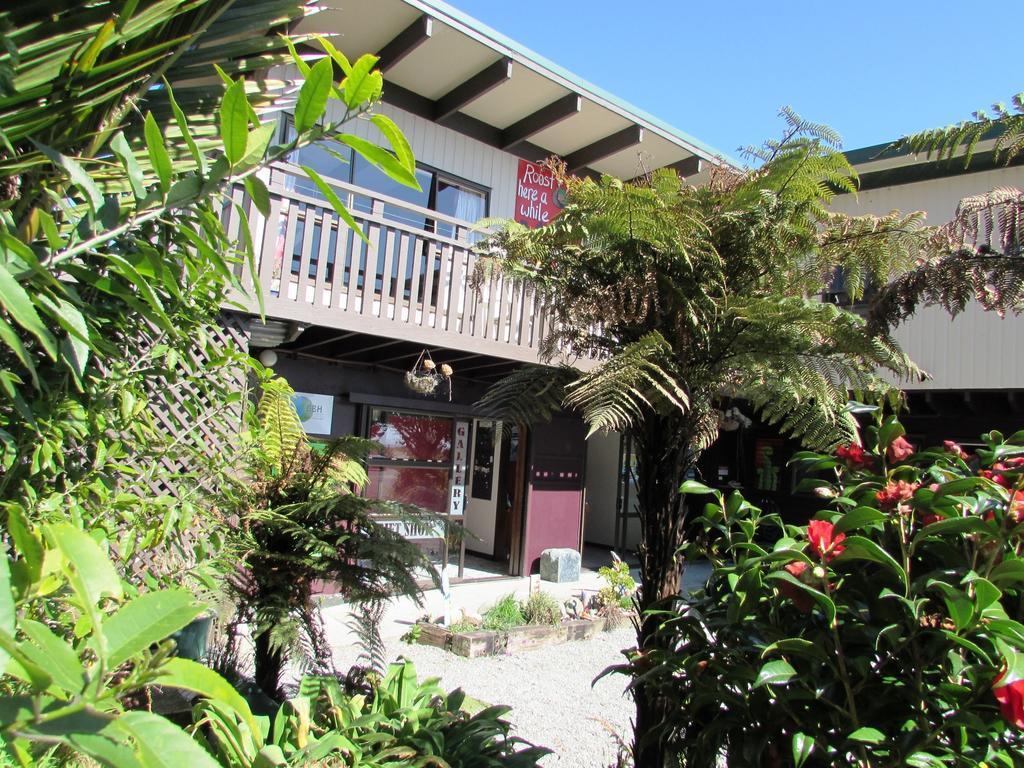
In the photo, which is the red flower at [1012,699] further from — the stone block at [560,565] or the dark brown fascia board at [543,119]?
the dark brown fascia board at [543,119]

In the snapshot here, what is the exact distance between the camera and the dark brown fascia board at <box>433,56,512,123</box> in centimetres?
867

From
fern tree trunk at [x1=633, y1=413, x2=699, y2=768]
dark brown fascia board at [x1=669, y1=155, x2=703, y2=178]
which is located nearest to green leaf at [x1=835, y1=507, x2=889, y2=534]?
fern tree trunk at [x1=633, y1=413, x2=699, y2=768]

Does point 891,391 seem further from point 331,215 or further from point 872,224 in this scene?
point 331,215

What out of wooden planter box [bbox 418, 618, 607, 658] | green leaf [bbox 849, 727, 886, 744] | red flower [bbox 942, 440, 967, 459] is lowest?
wooden planter box [bbox 418, 618, 607, 658]

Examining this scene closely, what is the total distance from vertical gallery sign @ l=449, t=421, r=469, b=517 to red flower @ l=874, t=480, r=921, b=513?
8015 mm

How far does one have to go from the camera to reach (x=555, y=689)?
606 cm

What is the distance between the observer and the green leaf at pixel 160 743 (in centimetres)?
64

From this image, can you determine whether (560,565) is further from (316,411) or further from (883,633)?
(883,633)

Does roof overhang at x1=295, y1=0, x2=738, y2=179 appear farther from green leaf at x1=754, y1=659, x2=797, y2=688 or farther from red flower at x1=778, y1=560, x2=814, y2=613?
green leaf at x1=754, y1=659, x2=797, y2=688

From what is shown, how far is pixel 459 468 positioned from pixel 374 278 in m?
3.71

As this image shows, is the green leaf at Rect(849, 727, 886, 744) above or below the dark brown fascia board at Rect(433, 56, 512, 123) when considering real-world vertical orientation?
below

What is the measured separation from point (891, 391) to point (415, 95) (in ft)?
27.9

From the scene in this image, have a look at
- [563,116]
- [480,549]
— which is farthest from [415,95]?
[480,549]

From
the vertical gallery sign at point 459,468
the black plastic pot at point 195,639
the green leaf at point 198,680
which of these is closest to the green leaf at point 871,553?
the green leaf at point 198,680
